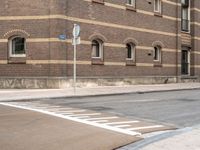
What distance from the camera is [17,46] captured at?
2784 cm

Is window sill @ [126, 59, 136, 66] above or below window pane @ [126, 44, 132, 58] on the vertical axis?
below

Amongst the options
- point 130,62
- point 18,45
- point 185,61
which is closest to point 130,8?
point 130,62

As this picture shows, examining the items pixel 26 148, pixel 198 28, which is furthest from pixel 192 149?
pixel 198 28

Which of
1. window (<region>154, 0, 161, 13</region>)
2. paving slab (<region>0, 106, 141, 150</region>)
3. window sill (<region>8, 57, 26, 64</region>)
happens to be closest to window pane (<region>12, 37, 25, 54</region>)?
window sill (<region>8, 57, 26, 64</region>)

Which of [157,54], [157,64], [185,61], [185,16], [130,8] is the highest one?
[185,16]

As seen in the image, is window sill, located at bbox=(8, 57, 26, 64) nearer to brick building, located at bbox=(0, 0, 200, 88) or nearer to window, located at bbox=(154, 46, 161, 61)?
brick building, located at bbox=(0, 0, 200, 88)

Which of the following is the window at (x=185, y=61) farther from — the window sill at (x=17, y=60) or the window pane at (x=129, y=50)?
the window sill at (x=17, y=60)

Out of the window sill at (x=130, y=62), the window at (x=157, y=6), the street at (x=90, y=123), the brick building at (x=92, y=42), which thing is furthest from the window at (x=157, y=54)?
the street at (x=90, y=123)

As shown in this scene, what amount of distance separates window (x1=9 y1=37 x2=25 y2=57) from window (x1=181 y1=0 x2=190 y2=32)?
59.9ft

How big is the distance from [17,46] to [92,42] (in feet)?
16.6

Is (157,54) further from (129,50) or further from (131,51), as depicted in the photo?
(129,50)

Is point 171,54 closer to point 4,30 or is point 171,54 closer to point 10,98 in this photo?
point 4,30

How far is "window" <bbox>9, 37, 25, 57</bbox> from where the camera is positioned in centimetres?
2762

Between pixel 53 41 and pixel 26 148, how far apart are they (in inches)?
728
